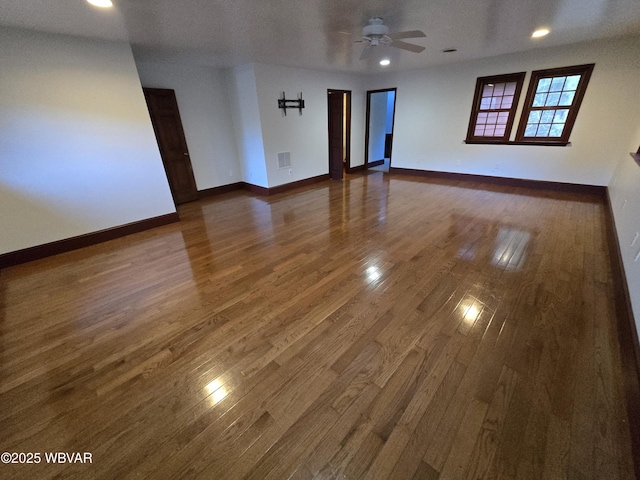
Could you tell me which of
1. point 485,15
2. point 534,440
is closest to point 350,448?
point 534,440

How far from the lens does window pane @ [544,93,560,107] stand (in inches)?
183

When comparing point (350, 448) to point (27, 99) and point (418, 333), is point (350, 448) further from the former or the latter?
point (27, 99)

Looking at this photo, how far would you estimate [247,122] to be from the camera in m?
5.27

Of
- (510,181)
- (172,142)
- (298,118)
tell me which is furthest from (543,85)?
(172,142)

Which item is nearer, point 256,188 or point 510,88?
point 510,88

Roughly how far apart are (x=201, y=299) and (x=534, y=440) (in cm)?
240

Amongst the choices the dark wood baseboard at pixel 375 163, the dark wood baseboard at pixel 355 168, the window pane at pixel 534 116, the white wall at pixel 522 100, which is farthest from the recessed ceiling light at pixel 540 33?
the dark wood baseboard at pixel 375 163

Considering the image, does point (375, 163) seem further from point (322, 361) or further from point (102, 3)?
point (322, 361)

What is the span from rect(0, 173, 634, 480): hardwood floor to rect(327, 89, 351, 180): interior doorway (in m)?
3.92

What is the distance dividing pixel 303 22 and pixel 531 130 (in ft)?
16.1

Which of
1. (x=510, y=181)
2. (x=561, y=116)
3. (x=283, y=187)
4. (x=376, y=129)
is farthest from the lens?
(x=376, y=129)

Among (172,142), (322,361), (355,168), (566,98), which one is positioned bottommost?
(322,361)

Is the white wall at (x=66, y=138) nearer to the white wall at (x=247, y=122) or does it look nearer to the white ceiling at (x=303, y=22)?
the white ceiling at (x=303, y=22)

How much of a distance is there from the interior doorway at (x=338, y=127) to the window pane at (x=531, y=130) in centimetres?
384
